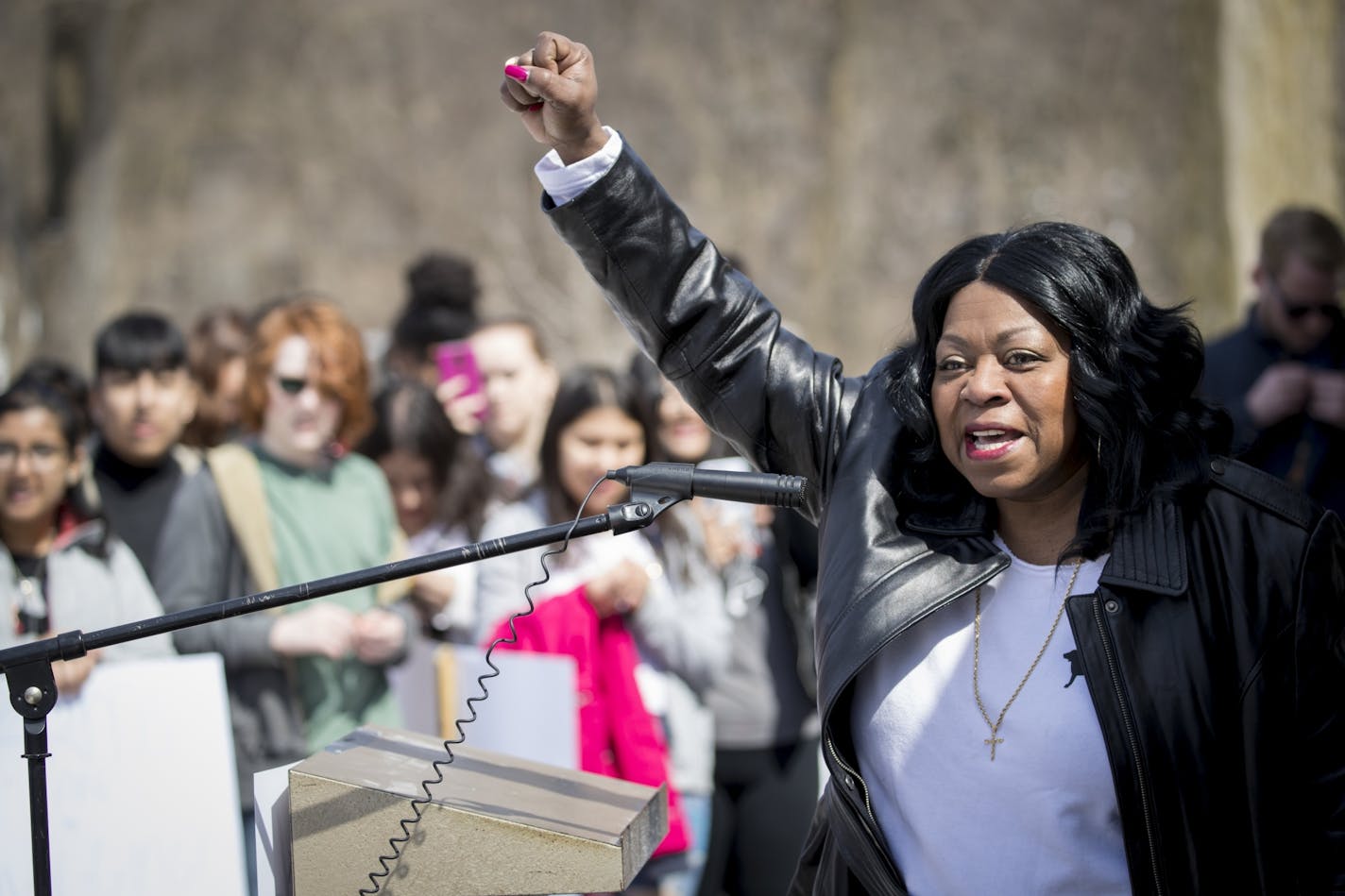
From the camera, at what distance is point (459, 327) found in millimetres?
5293

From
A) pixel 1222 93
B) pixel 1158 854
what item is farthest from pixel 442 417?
pixel 1222 93

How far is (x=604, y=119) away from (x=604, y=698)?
21.9ft

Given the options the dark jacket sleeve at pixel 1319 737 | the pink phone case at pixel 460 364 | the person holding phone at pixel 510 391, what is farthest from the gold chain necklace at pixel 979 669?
the pink phone case at pixel 460 364

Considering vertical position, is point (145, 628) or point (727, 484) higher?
point (727, 484)

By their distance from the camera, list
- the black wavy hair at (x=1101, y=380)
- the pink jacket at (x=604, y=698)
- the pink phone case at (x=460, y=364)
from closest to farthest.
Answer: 1. the black wavy hair at (x=1101, y=380)
2. the pink jacket at (x=604, y=698)
3. the pink phone case at (x=460, y=364)

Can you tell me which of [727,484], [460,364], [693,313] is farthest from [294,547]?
[727,484]

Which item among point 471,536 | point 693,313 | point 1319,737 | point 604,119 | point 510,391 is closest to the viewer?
point 1319,737

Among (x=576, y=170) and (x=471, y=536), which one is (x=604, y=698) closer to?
(x=471, y=536)

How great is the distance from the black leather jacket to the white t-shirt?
4cm

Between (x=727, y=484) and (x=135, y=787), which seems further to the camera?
(x=135, y=787)

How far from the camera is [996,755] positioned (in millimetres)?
1779

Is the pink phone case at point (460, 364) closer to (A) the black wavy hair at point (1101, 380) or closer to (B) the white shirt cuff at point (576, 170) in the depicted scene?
(B) the white shirt cuff at point (576, 170)

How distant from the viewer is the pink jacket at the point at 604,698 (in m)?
3.29

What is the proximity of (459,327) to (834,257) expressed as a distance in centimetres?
489
